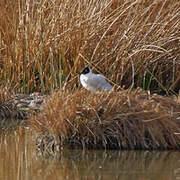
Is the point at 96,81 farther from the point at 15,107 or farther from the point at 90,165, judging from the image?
the point at 90,165

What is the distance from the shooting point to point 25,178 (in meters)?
5.66

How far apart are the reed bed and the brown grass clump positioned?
1.71 meters

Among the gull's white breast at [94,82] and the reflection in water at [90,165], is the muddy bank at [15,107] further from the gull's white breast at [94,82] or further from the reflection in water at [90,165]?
the reflection in water at [90,165]

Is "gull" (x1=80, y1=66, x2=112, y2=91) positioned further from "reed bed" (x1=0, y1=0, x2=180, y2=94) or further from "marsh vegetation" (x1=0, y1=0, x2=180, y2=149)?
"reed bed" (x1=0, y1=0, x2=180, y2=94)

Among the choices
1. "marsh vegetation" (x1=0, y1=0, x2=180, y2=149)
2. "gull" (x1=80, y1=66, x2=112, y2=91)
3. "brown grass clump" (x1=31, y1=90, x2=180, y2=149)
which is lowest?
"brown grass clump" (x1=31, y1=90, x2=180, y2=149)

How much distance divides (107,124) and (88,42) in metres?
2.39

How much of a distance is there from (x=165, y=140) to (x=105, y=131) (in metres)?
0.63

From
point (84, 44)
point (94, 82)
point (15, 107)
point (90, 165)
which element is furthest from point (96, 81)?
point (90, 165)

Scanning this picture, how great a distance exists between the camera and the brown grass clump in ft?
21.2

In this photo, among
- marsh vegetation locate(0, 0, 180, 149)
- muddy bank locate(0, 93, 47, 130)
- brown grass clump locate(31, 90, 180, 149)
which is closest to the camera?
brown grass clump locate(31, 90, 180, 149)

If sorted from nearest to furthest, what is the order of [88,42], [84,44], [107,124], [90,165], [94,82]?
[90,165], [107,124], [94,82], [84,44], [88,42]

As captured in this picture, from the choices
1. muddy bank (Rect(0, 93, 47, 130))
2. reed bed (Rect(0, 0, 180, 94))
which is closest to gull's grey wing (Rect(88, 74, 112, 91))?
reed bed (Rect(0, 0, 180, 94))

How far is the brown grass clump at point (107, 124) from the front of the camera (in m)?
6.47

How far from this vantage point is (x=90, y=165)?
20.1ft
